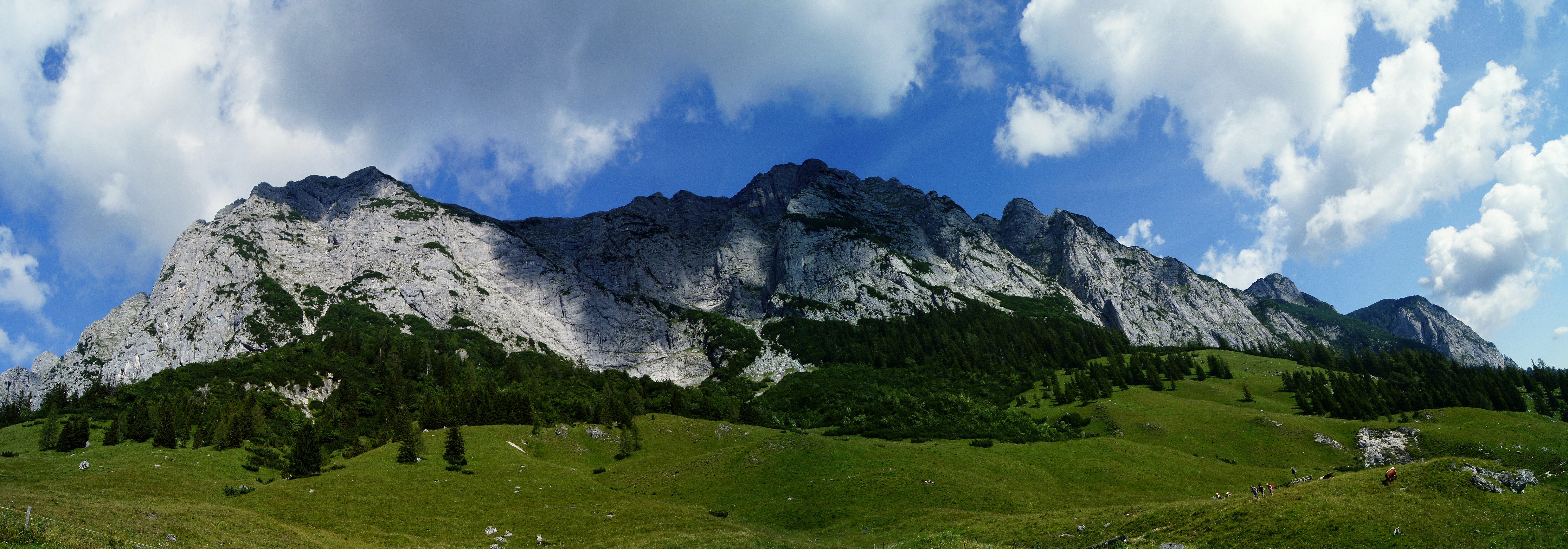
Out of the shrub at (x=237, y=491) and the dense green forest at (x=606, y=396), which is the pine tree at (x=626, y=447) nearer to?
the dense green forest at (x=606, y=396)

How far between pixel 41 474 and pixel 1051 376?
581 feet

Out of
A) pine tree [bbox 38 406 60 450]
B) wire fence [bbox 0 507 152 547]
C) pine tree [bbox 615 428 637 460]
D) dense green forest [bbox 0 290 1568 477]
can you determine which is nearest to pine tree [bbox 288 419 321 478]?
dense green forest [bbox 0 290 1568 477]

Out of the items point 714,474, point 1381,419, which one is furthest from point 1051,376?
point 714,474

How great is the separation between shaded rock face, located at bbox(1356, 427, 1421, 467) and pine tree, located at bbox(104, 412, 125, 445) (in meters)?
166

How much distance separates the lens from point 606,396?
395ft

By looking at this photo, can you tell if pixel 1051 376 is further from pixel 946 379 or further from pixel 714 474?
pixel 714 474

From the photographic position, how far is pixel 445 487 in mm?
65000

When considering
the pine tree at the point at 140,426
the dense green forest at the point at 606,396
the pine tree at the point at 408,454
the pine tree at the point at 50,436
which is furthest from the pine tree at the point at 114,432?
the pine tree at the point at 408,454

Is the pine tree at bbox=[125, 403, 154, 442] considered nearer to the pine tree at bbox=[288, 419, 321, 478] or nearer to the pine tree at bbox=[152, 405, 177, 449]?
the pine tree at bbox=[152, 405, 177, 449]

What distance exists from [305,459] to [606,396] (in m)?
58.2

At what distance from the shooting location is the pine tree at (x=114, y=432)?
249 ft

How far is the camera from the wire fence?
25641 millimetres

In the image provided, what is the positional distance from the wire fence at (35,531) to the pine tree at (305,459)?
3323cm

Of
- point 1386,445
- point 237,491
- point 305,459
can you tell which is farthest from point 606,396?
point 1386,445
